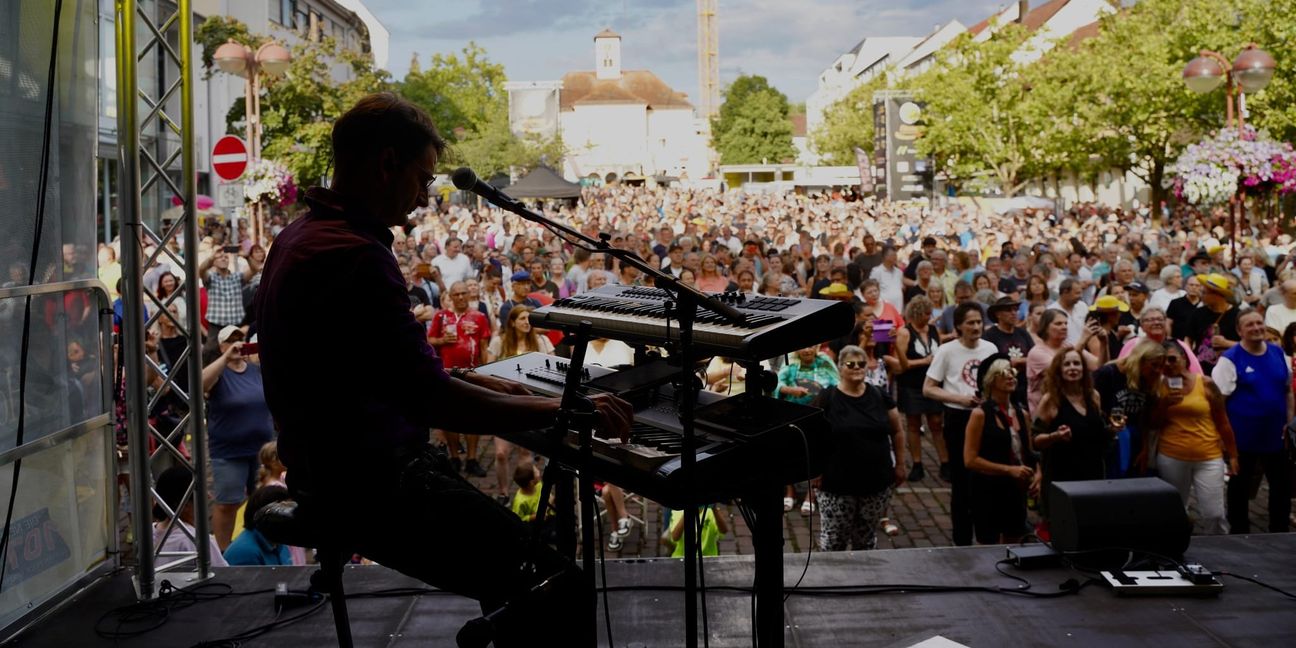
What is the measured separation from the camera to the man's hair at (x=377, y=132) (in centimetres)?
267

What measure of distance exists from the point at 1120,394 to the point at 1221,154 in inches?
277

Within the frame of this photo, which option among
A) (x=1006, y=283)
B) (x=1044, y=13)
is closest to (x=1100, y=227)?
(x=1006, y=283)

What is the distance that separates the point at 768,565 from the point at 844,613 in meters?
1.09

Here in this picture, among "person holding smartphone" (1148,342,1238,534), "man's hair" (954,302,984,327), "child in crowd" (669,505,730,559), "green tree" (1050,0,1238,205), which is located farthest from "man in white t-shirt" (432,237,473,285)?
"green tree" (1050,0,1238,205)

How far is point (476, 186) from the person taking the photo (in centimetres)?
291

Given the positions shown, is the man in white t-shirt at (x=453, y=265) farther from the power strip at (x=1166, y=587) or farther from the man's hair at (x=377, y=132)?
the man's hair at (x=377, y=132)

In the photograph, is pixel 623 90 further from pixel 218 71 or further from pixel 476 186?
pixel 476 186

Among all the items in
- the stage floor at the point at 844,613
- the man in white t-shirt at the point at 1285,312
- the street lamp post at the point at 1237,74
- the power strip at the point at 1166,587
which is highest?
the street lamp post at the point at 1237,74

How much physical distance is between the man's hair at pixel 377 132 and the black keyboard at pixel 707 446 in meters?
0.81

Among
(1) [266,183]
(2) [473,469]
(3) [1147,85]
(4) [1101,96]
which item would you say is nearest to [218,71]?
(1) [266,183]

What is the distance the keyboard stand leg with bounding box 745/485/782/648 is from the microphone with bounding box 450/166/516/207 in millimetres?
1126

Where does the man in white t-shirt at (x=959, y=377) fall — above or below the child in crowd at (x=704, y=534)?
above

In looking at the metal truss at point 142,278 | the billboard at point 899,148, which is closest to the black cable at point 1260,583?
the metal truss at point 142,278

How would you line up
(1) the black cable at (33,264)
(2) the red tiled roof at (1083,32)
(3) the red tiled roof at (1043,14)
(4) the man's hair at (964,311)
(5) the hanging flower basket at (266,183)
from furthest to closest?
(3) the red tiled roof at (1043,14), (2) the red tiled roof at (1083,32), (5) the hanging flower basket at (266,183), (4) the man's hair at (964,311), (1) the black cable at (33,264)
